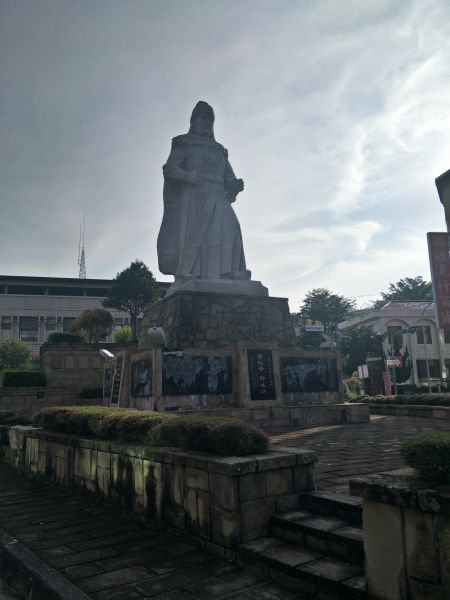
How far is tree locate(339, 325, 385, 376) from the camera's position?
116 feet

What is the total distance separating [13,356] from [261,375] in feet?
88.5

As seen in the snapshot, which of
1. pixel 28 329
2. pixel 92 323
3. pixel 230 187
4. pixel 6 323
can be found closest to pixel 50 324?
pixel 28 329

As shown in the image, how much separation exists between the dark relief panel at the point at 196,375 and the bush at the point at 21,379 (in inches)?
542

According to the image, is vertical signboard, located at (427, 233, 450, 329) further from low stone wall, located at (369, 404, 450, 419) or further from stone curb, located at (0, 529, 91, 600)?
stone curb, located at (0, 529, 91, 600)

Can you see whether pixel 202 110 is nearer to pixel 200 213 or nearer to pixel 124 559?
pixel 200 213

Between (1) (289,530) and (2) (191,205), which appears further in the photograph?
(2) (191,205)

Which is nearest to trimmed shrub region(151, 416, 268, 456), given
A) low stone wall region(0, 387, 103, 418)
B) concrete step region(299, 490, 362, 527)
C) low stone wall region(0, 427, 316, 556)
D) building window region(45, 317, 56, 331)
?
low stone wall region(0, 427, 316, 556)

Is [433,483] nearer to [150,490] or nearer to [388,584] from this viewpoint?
[388,584]

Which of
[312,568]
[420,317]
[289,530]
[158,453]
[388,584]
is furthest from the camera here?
[420,317]

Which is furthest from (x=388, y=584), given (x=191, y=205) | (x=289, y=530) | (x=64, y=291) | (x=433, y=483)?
(x=64, y=291)

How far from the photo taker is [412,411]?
14258 millimetres

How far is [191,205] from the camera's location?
13812mm

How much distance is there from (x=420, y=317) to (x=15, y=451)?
36.0m

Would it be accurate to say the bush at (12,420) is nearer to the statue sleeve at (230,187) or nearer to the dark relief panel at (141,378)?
the dark relief panel at (141,378)
